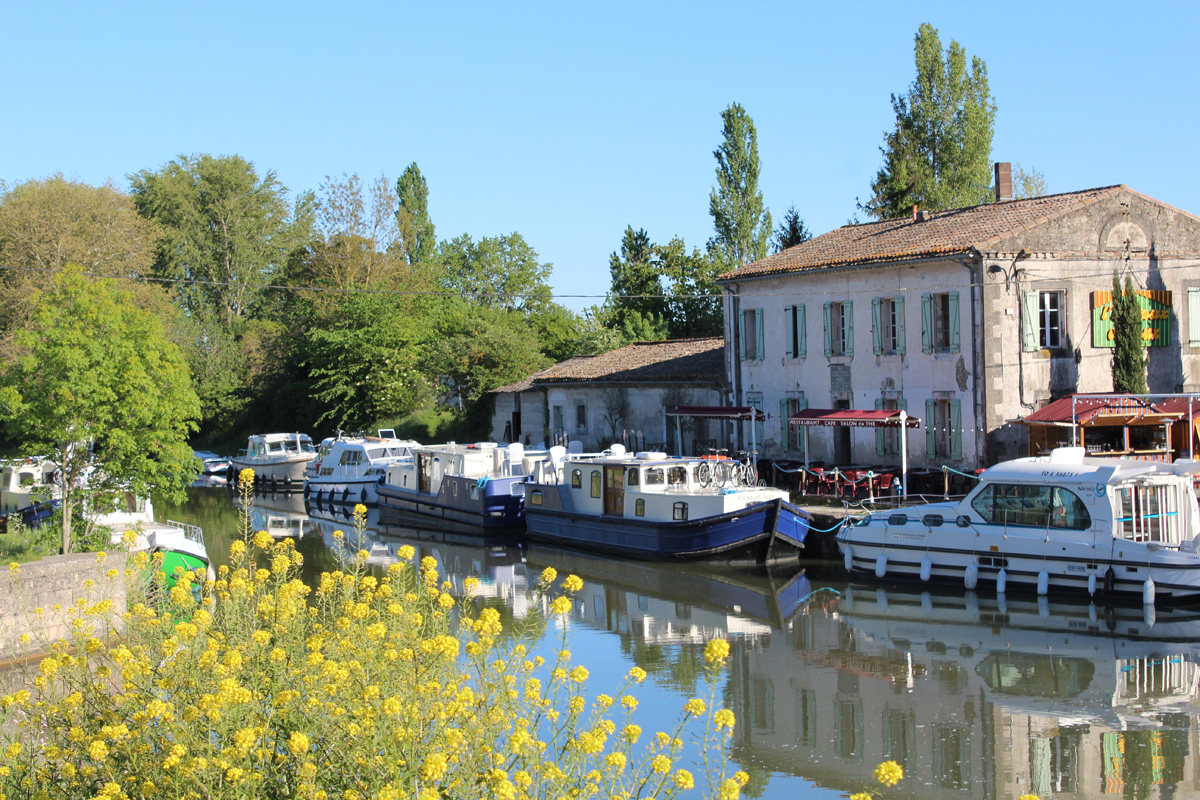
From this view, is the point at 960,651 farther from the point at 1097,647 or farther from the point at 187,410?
the point at 187,410

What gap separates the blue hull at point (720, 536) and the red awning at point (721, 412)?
21.0 feet

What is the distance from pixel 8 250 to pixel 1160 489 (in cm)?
4201

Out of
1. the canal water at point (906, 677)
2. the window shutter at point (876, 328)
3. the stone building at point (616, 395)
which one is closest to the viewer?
the canal water at point (906, 677)

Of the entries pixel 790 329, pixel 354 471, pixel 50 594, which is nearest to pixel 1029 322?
pixel 790 329

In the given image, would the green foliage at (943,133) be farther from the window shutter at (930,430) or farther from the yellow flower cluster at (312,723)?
the yellow flower cluster at (312,723)

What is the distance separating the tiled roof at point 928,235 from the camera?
84.7 ft

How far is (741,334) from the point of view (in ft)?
105

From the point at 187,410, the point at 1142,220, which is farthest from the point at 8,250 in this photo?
the point at 1142,220

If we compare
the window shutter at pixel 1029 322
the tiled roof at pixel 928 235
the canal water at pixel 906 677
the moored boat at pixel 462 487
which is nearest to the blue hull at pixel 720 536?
the canal water at pixel 906 677

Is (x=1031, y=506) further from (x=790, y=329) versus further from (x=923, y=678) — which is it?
(x=790, y=329)

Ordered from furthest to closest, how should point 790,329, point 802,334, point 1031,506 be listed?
1. point 790,329
2. point 802,334
3. point 1031,506

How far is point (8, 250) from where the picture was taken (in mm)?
44500

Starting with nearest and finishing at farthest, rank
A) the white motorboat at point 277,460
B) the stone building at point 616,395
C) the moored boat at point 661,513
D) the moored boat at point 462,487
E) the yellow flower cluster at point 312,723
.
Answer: the yellow flower cluster at point 312,723
the moored boat at point 661,513
the moored boat at point 462,487
the stone building at point 616,395
the white motorboat at point 277,460

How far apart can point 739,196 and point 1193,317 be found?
25.4 metres
